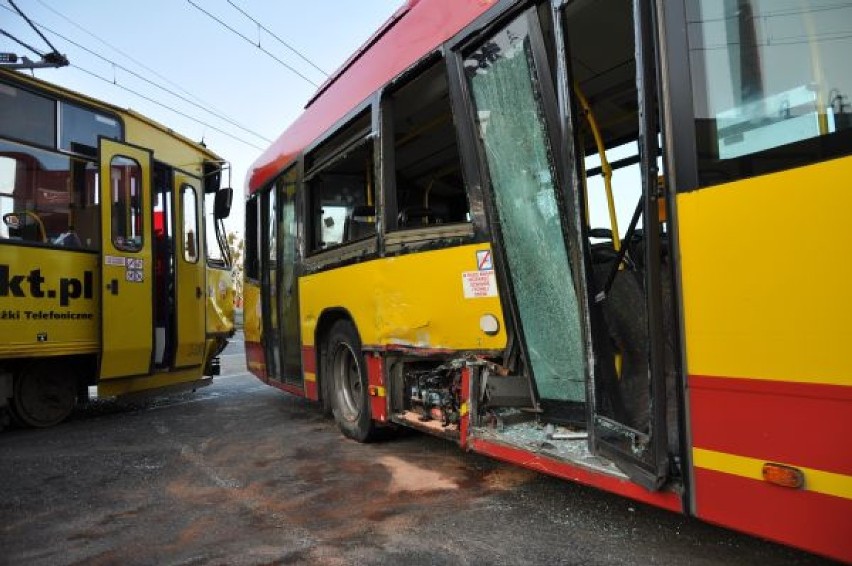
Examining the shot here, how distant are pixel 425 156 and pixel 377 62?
1364mm

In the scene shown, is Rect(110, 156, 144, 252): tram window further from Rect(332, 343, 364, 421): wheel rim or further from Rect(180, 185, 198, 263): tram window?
Rect(332, 343, 364, 421): wheel rim

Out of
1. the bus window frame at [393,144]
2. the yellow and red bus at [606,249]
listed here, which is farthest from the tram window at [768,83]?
the bus window frame at [393,144]

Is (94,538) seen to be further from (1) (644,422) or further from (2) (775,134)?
(2) (775,134)

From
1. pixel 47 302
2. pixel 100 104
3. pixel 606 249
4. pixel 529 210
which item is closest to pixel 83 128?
pixel 100 104

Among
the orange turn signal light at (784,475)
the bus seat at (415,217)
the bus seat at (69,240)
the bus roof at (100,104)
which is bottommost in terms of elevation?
the orange turn signal light at (784,475)

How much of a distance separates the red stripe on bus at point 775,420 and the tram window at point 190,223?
276 inches

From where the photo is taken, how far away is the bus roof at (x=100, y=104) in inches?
239

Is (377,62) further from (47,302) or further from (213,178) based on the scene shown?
(213,178)

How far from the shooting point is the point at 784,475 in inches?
79.0

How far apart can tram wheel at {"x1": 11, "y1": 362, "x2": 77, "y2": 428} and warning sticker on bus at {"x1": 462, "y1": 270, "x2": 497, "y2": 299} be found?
5.27 m

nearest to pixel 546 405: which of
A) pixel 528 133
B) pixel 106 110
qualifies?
pixel 528 133

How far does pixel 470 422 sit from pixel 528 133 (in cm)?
175

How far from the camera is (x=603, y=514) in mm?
3283

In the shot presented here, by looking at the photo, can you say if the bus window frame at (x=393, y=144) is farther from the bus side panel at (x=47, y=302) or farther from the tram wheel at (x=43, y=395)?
the tram wheel at (x=43, y=395)
